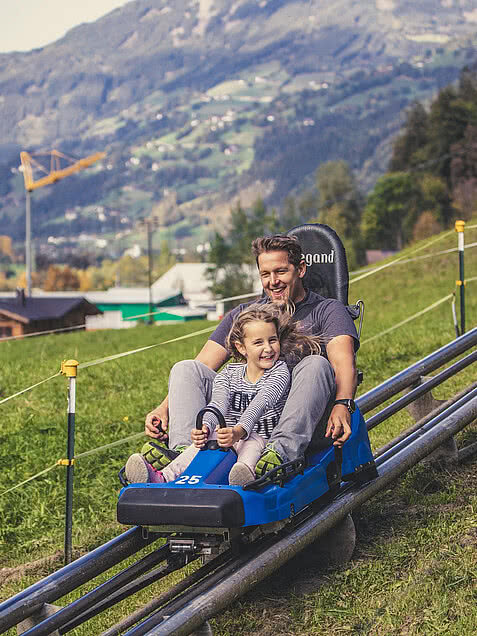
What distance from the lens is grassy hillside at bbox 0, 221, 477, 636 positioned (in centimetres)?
434

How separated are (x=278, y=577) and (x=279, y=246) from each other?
1872 millimetres

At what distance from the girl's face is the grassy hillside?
42.9 inches

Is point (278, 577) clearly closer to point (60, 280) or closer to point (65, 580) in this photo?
point (65, 580)

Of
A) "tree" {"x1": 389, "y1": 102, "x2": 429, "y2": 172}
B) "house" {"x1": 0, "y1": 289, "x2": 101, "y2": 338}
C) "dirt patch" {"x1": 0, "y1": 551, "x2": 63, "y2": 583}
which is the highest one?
"tree" {"x1": 389, "y1": 102, "x2": 429, "y2": 172}

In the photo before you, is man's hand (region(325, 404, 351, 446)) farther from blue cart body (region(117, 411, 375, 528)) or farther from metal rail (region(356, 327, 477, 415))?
metal rail (region(356, 327, 477, 415))

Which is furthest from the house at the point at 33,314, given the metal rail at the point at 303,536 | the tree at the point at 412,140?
the metal rail at the point at 303,536

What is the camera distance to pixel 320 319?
5.52 meters

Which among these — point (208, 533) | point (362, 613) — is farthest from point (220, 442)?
point (362, 613)

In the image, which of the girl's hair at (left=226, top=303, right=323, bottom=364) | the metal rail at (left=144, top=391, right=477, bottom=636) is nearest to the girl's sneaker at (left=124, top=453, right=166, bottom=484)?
the metal rail at (left=144, top=391, right=477, bottom=636)

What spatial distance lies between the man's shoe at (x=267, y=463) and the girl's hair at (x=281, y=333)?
820 millimetres

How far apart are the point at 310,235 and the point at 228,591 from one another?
2.76 meters

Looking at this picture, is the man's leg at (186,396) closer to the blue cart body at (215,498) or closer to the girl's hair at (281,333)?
the girl's hair at (281,333)

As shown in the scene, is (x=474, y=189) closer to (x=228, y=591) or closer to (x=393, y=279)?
(x=393, y=279)

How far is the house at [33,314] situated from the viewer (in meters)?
71.2
